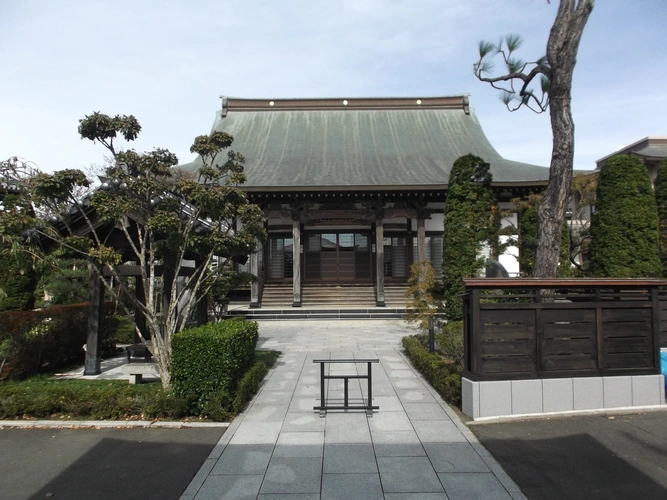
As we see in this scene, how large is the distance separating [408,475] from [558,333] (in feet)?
9.87

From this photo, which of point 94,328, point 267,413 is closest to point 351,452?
point 267,413

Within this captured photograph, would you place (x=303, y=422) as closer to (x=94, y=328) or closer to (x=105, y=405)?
(x=105, y=405)

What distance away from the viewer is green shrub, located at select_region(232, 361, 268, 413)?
18.9 ft

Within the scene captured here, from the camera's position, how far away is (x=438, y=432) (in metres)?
5.07

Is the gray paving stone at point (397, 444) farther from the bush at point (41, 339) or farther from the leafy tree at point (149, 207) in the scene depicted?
the bush at point (41, 339)

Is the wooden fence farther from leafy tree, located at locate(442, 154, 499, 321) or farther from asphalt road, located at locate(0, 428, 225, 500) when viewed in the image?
leafy tree, located at locate(442, 154, 499, 321)

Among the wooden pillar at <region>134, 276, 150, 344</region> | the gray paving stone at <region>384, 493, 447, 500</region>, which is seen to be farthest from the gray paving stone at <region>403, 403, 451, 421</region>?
the wooden pillar at <region>134, 276, 150, 344</region>

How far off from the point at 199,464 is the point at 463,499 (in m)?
2.54

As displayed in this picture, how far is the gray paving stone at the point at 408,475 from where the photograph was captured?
3733 mm

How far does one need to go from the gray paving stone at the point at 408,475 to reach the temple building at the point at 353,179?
43.4 feet

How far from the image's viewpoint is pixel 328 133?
22.7 meters

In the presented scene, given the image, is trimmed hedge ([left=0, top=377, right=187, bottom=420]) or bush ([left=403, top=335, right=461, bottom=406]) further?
bush ([left=403, top=335, right=461, bottom=406])

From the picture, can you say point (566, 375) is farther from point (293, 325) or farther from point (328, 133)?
point (328, 133)

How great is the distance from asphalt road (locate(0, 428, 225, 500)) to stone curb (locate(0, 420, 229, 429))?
0.09 m
